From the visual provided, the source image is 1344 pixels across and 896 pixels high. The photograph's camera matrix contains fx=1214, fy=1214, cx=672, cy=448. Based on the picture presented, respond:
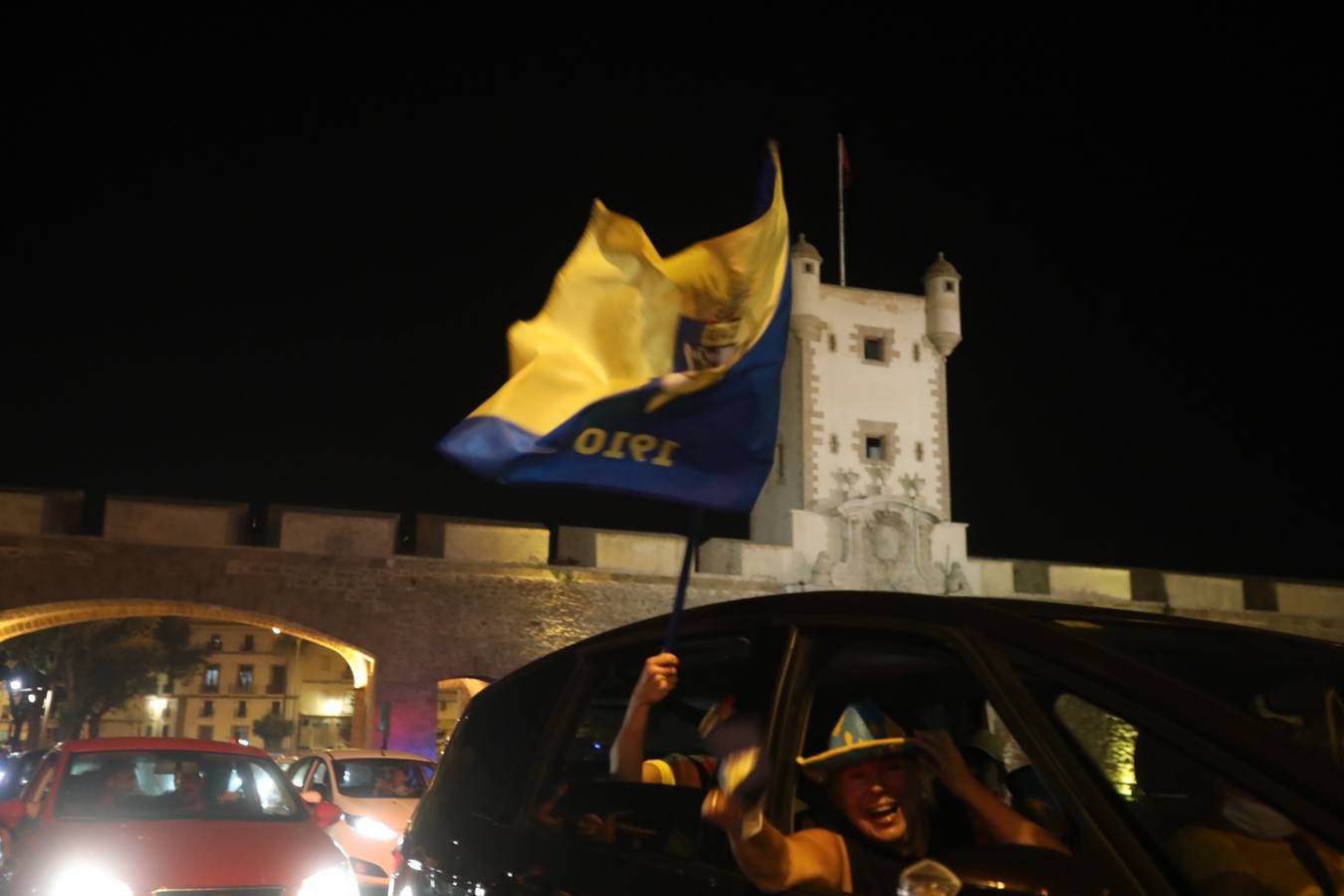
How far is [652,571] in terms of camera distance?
2928 cm

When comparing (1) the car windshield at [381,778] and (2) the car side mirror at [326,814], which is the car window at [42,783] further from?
(1) the car windshield at [381,778]

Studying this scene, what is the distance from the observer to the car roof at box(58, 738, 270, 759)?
7324 mm

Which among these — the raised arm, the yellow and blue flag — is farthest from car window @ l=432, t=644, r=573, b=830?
the yellow and blue flag

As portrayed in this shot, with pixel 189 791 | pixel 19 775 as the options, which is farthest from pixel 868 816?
pixel 19 775

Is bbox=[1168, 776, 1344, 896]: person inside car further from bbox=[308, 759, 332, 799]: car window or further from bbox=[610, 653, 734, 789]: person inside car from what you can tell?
bbox=[308, 759, 332, 799]: car window

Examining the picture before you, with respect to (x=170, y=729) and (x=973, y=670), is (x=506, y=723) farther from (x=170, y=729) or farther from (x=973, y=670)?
(x=170, y=729)

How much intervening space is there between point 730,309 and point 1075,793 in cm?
203

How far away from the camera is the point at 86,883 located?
6027mm

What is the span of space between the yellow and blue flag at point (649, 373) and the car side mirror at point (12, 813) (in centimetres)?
524

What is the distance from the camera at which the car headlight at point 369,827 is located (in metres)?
10.8

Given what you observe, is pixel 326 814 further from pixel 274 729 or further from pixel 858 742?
pixel 274 729

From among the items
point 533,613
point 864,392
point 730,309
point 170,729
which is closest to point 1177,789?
point 730,309

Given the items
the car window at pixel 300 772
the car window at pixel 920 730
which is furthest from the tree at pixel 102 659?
the car window at pixel 920 730

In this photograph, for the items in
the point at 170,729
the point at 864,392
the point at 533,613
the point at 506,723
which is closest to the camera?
the point at 506,723
